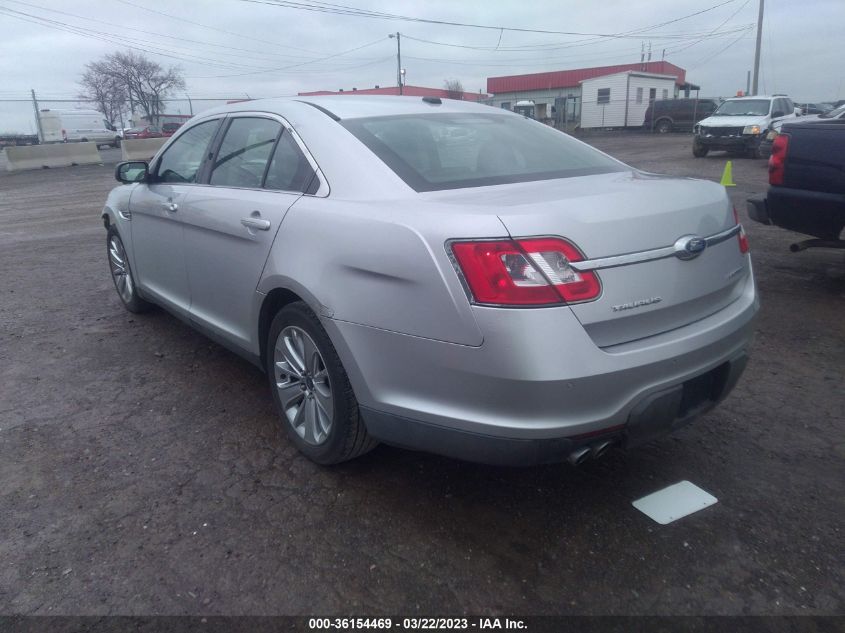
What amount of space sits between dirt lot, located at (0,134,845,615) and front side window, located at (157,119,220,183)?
4.07 feet

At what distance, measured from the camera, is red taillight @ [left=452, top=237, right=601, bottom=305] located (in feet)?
7.44

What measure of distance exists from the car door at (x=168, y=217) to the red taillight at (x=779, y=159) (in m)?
4.21

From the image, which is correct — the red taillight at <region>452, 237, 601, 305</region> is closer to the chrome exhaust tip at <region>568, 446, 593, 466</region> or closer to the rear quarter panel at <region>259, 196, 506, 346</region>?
the rear quarter panel at <region>259, 196, 506, 346</region>

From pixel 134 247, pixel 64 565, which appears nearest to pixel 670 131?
pixel 134 247

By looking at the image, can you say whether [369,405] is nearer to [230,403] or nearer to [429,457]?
[429,457]

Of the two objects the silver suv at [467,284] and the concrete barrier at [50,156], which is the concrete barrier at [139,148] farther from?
the silver suv at [467,284]

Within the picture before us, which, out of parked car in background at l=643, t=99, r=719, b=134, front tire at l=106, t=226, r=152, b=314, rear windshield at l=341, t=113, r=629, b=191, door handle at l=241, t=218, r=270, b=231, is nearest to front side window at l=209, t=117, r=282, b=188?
door handle at l=241, t=218, r=270, b=231

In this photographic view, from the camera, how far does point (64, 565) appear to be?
260 centimetres

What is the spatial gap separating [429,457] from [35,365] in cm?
299

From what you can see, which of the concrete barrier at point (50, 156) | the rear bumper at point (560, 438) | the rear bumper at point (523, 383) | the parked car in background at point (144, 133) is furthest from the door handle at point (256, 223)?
the parked car in background at point (144, 133)

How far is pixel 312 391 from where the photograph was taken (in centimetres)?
312

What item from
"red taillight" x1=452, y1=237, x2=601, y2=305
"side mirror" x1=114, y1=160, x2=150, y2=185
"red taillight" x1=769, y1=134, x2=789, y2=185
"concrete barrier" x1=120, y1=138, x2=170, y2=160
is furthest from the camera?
"concrete barrier" x1=120, y1=138, x2=170, y2=160

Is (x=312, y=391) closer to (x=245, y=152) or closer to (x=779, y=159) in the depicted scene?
(x=245, y=152)

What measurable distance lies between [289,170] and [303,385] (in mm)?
1018
